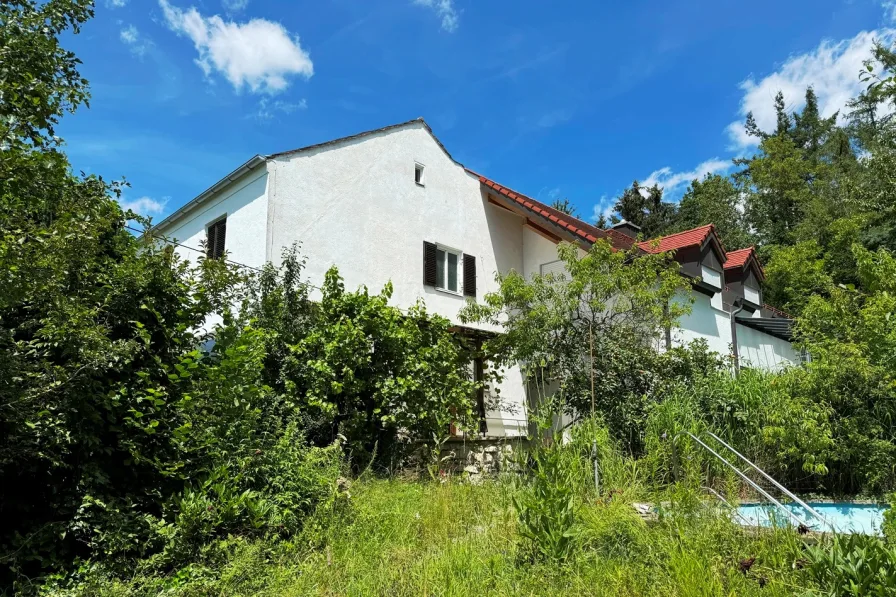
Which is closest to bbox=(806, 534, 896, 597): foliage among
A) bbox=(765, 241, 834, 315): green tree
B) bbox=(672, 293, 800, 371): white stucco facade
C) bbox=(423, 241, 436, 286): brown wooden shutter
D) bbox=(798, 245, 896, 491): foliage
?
bbox=(798, 245, 896, 491): foliage

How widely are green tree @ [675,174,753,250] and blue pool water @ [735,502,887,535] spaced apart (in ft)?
103

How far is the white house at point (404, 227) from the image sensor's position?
1262 centimetres

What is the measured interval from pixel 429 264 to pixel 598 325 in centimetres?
552

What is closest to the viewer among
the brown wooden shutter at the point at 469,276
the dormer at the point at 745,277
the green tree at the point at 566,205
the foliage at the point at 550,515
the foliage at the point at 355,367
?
the foliage at the point at 550,515

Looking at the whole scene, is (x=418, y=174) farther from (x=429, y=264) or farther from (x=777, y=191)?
(x=777, y=191)

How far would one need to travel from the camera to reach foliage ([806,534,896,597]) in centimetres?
331

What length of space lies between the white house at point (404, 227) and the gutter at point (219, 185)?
37 mm

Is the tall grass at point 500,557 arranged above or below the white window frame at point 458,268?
below

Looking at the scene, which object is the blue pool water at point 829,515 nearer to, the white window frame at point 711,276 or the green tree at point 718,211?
the white window frame at point 711,276

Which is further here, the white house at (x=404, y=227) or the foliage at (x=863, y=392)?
the white house at (x=404, y=227)

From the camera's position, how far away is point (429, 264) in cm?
1515

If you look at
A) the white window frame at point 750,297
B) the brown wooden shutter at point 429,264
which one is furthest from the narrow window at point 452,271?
the white window frame at point 750,297

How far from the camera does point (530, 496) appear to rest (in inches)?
214

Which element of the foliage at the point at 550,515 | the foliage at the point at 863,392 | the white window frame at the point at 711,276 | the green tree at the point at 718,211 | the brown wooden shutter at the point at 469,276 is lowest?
the foliage at the point at 550,515
